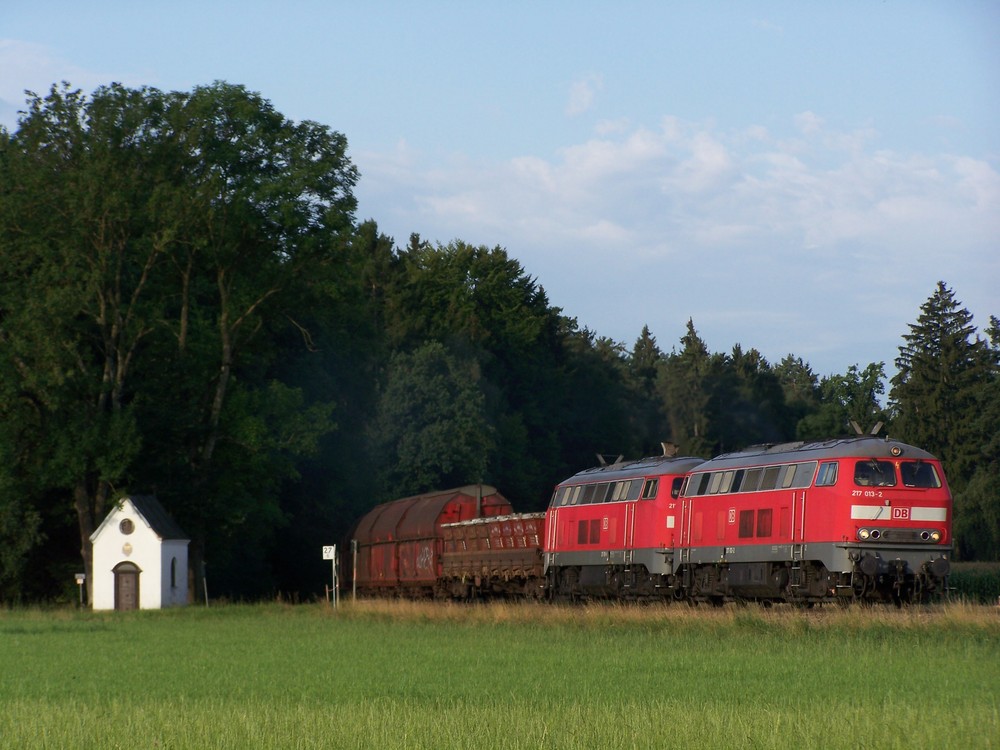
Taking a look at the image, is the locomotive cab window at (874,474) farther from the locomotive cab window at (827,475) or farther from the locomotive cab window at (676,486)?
the locomotive cab window at (676,486)

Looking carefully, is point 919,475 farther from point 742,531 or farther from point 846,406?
point 846,406

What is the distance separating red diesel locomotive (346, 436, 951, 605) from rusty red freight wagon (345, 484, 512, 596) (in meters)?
4.68

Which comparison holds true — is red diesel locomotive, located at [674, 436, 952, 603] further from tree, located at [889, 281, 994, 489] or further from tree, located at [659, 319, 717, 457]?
tree, located at [659, 319, 717, 457]

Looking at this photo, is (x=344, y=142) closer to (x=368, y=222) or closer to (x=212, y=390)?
(x=212, y=390)

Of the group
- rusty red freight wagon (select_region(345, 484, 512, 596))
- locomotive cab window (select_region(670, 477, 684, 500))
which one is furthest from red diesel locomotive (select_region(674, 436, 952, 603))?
rusty red freight wagon (select_region(345, 484, 512, 596))

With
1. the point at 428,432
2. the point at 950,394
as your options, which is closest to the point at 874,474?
the point at 428,432

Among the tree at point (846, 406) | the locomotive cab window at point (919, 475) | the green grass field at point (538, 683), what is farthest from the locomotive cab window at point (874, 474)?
the tree at point (846, 406)

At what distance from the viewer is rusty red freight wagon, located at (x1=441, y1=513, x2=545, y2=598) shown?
5038cm

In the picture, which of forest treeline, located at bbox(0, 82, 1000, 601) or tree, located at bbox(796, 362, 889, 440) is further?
tree, located at bbox(796, 362, 889, 440)

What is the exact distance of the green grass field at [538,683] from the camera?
52.5ft

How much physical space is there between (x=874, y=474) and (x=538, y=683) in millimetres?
14369

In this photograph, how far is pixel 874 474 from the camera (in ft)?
112

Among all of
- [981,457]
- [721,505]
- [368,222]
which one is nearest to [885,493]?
[721,505]

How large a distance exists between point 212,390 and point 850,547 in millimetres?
39655
